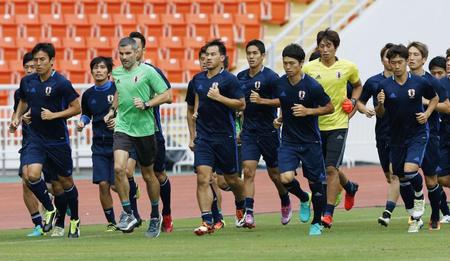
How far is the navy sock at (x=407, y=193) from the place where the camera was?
16531mm

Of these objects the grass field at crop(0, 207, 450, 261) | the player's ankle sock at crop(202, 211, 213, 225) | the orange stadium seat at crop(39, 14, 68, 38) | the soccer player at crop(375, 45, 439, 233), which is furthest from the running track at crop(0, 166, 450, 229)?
the orange stadium seat at crop(39, 14, 68, 38)

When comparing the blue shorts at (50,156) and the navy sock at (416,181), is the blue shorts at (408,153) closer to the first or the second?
the navy sock at (416,181)

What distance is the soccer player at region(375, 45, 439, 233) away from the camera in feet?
53.0

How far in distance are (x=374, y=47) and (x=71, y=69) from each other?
584 centimetres

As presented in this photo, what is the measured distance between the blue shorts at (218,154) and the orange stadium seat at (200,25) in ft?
44.7

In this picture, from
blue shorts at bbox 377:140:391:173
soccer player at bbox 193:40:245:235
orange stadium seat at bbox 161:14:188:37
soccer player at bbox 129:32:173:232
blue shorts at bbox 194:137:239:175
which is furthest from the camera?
orange stadium seat at bbox 161:14:188:37

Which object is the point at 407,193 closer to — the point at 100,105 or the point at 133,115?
the point at 133,115

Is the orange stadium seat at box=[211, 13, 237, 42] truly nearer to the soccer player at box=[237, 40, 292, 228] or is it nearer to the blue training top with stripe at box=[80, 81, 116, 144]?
the soccer player at box=[237, 40, 292, 228]

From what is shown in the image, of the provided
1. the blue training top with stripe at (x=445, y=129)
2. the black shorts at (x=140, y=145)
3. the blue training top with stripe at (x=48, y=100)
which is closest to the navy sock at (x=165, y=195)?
the black shorts at (x=140, y=145)

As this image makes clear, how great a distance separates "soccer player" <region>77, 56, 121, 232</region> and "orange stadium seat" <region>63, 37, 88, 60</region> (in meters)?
12.3

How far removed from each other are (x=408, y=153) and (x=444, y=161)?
69.8 inches

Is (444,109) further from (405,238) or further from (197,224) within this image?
(197,224)

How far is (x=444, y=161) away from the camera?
705 inches

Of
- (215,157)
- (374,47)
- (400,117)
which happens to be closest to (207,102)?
(215,157)
